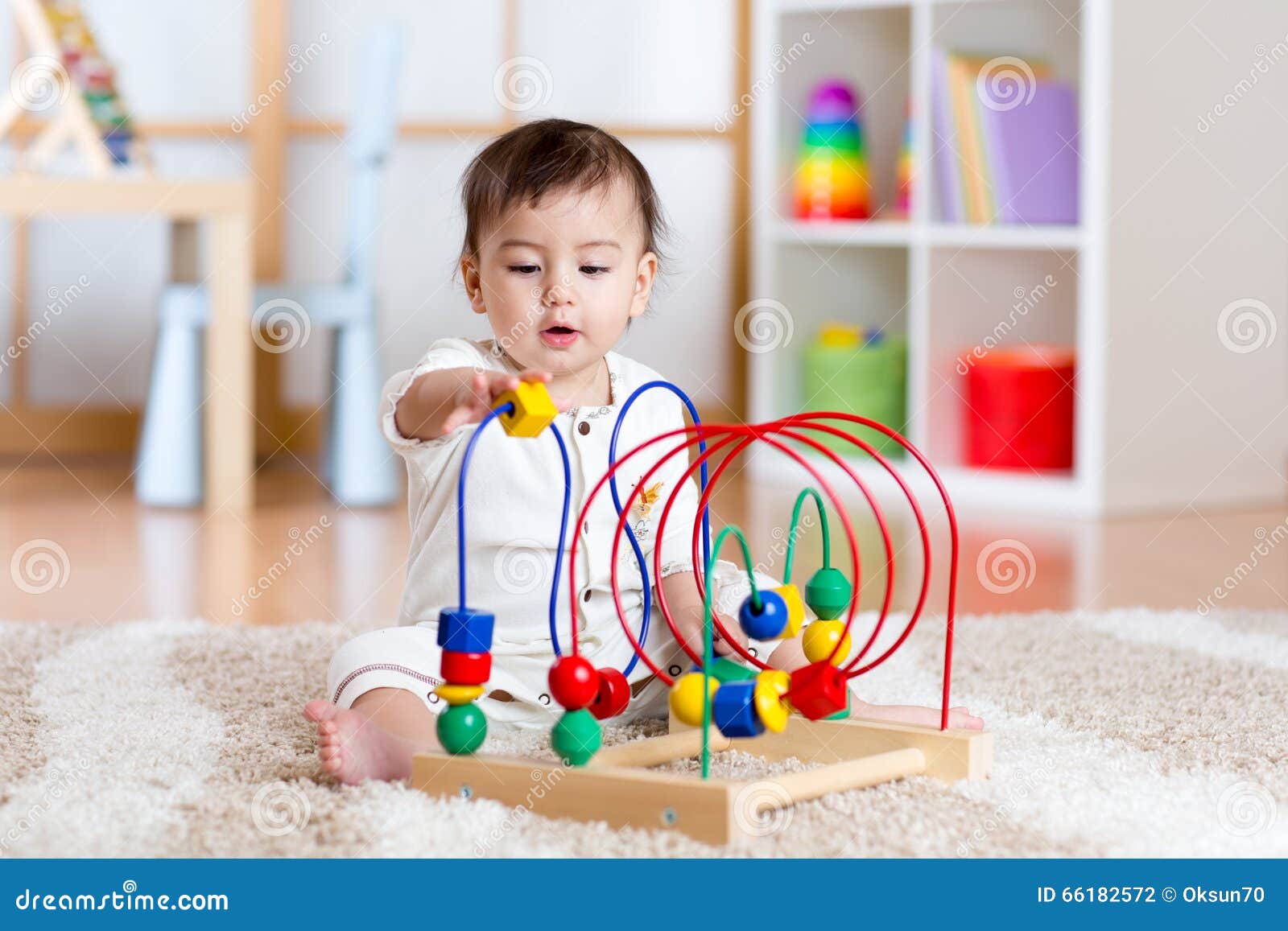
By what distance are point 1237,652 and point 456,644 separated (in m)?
0.80

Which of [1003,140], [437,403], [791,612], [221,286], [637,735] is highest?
[1003,140]

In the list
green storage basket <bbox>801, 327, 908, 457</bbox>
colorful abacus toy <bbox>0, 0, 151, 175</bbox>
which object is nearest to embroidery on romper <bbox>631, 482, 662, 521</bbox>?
colorful abacus toy <bbox>0, 0, 151, 175</bbox>

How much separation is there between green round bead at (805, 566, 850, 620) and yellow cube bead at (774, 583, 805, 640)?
0.5 inches

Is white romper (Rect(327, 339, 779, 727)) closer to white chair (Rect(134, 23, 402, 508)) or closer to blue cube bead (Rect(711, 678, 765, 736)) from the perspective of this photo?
blue cube bead (Rect(711, 678, 765, 736))

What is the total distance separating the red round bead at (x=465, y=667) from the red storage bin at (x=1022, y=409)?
1648mm

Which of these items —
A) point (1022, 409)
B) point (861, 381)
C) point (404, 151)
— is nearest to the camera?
point (1022, 409)

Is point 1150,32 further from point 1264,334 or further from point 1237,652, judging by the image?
point 1237,652

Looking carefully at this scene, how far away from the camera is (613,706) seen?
3.06 feet

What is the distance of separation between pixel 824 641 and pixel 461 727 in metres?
0.22

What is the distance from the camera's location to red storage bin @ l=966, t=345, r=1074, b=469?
2.36 metres

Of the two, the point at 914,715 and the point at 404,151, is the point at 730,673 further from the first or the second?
the point at 404,151

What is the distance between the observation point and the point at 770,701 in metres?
0.84

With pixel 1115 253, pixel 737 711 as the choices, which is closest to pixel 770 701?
pixel 737 711
